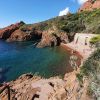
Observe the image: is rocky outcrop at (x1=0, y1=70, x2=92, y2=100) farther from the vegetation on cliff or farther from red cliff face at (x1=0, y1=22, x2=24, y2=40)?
red cliff face at (x1=0, y1=22, x2=24, y2=40)

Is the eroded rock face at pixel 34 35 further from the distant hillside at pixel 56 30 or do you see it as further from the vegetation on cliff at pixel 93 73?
the vegetation on cliff at pixel 93 73

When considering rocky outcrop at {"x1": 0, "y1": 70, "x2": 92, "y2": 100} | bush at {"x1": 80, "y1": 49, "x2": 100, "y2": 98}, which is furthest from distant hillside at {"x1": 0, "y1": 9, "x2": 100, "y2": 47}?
bush at {"x1": 80, "y1": 49, "x2": 100, "y2": 98}

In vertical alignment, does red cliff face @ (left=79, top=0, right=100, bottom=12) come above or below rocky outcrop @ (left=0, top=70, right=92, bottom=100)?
above

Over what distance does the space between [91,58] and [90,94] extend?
3.42 m

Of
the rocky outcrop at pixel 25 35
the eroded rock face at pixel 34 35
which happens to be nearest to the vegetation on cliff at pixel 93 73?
the eroded rock face at pixel 34 35

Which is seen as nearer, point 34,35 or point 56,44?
point 56,44

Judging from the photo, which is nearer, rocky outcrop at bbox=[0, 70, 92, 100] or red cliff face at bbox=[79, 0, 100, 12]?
rocky outcrop at bbox=[0, 70, 92, 100]

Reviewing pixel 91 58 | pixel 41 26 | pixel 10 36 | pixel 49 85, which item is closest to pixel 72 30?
pixel 41 26

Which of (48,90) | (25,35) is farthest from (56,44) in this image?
(48,90)

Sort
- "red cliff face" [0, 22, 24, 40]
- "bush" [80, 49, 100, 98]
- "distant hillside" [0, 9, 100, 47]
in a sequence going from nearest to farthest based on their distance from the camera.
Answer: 1. "bush" [80, 49, 100, 98]
2. "distant hillside" [0, 9, 100, 47]
3. "red cliff face" [0, 22, 24, 40]

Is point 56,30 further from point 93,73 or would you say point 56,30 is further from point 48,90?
point 93,73

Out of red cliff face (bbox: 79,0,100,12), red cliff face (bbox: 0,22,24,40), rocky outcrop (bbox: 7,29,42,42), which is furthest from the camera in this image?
red cliff face (bbox: 79,0,100,12)

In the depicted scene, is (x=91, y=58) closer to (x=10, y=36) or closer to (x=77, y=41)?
(x=77, y=41)

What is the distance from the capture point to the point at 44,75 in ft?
128
